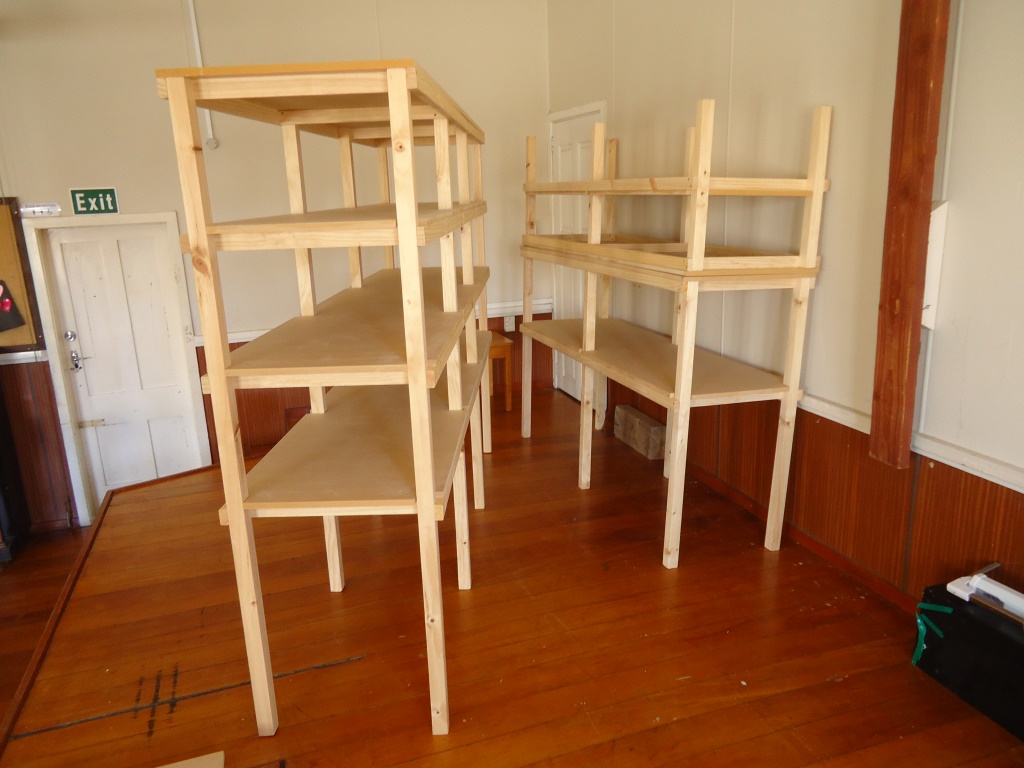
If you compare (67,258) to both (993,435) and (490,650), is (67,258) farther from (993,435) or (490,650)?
(993,435)

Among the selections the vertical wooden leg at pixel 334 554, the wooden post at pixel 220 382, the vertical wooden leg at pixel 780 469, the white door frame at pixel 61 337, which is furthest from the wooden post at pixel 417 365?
the white door frame at pixel 61 337

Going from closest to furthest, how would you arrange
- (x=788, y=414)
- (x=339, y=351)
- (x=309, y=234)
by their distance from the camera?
1. (x=309, y=234)
2. (x=339, y=351)
3. (x=788, y=414)

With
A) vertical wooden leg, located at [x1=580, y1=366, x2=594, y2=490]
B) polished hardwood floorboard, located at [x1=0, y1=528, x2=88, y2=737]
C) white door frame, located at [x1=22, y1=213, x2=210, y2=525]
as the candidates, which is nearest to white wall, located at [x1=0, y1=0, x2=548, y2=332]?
white door frame, located at [x1=22, y1=213, x2=210, y2=525]

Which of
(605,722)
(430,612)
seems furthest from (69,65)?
(605,722)

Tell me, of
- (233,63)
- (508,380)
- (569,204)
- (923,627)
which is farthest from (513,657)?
(233,63)

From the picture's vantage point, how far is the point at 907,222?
2289mm

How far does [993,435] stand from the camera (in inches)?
87.6

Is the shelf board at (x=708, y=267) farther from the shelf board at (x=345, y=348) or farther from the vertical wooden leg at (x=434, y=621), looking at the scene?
the vertical wooden leg at (x=434, y=621)

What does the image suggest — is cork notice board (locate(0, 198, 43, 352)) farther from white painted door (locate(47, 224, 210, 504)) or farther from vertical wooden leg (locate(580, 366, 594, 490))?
vertical wooden leg (locate(580, 366, 594, 490))

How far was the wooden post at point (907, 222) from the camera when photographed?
2158mm

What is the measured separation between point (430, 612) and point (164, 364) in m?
4.34

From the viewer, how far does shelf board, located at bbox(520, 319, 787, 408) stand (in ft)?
9.56

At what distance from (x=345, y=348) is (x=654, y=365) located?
1.76 meters

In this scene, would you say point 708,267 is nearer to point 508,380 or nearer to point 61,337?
point 508,380
